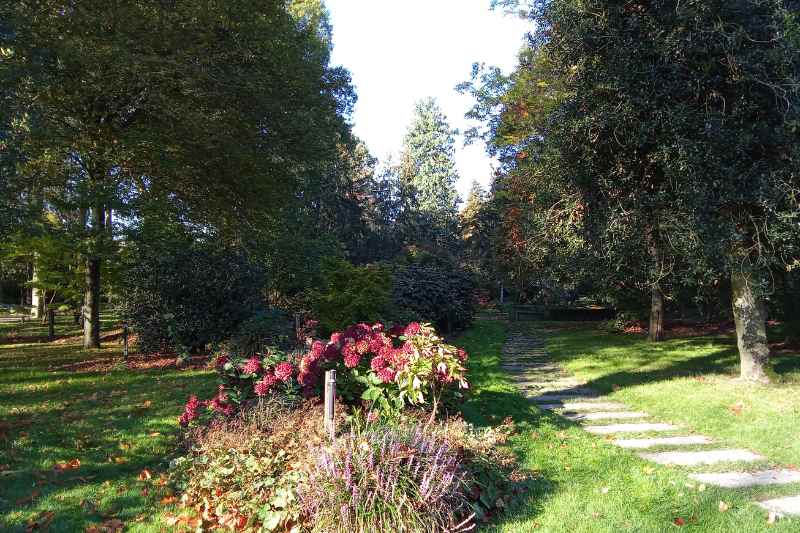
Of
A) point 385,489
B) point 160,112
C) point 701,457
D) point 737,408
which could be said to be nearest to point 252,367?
point 385,489

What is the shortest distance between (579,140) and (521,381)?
4.33 m

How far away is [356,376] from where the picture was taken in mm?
5086

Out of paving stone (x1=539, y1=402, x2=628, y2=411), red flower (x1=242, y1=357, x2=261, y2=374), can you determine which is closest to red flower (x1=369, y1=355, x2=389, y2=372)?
red flower (x1=242, y1=357, x2=261, y2=374)

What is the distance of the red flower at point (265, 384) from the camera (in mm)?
5023

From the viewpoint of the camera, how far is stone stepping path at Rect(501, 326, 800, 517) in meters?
4.36

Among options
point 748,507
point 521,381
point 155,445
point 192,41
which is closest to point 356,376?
point 155,445

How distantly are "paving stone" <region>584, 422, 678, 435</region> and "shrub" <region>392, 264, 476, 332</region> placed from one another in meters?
7.60

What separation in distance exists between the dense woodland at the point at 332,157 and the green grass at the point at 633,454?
5.37ft

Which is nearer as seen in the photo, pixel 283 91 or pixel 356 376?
pixel 356 376

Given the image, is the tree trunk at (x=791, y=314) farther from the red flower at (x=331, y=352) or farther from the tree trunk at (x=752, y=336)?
the red flower at (x=331, y=352)

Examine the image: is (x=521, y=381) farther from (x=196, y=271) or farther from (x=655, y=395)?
(x=196, y=271)

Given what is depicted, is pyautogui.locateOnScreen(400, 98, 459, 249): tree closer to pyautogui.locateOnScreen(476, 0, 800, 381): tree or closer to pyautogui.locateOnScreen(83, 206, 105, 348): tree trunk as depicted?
pyautogui.locateOnScreen(83, 206, 105, 348): tree trunk

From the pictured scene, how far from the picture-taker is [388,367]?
16.1 ft

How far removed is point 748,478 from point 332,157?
12.5m
